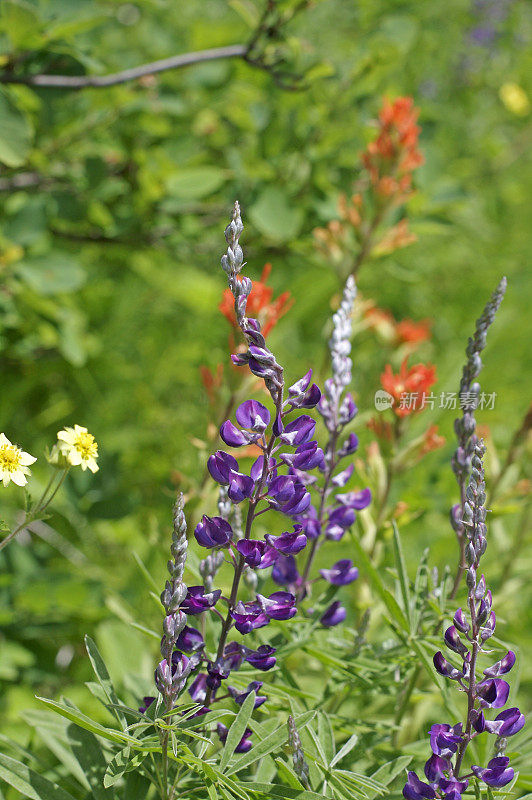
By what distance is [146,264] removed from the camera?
227cm

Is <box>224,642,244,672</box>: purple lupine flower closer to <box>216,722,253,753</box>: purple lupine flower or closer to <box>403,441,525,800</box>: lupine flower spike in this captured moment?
<box>216,722,253,753</box>: purple lupine flower

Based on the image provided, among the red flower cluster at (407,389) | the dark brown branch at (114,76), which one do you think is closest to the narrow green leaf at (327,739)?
the red flower cluster at (407,389)

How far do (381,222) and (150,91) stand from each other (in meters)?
0.68

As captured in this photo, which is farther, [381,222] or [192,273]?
[192,273]

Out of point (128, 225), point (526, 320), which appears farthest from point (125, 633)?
point (526, 320)

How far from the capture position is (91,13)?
1383mm

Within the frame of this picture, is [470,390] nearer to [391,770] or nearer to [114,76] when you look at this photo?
[391,770]

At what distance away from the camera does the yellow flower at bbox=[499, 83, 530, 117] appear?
3.42 meters

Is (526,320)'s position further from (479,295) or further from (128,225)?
(128,225)

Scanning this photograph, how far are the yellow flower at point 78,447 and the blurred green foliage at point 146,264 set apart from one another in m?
0.36

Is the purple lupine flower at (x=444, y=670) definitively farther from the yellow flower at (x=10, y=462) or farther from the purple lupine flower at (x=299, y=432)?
the yellow flower at (x=10, y=462)

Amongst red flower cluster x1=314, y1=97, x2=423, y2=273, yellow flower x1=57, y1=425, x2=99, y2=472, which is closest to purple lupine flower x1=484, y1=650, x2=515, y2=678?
yellow flower x1=57, y1=425, x2=99, y2=472

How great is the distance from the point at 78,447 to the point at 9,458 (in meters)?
0.07

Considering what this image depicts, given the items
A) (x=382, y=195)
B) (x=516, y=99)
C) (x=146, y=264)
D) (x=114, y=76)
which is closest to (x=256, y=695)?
(x=382, y=195)
